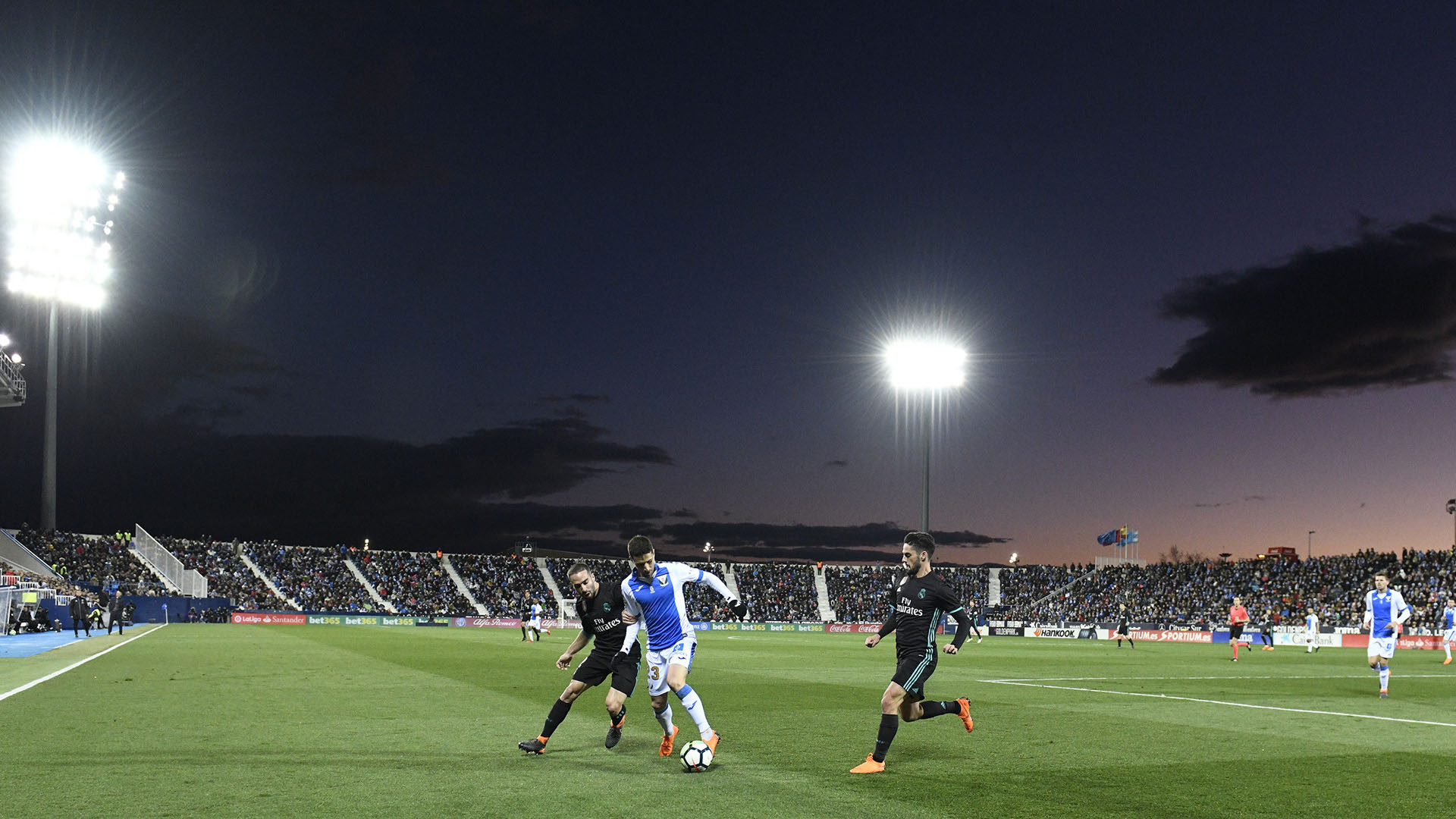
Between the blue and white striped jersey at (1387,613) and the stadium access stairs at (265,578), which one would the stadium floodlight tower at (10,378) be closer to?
the stadium access stairs at (265,578)

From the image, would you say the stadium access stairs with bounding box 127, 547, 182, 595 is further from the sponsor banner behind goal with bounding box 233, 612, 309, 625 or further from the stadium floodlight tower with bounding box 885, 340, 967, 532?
the stadium floodlight tower with bounding box 885, 340, 967, 532

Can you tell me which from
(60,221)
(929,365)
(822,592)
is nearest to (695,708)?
(929,365)

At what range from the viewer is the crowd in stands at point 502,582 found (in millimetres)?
78312

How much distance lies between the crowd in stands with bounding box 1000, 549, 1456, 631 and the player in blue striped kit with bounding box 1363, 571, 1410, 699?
100ft

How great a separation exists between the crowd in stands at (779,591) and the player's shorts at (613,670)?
230 feet

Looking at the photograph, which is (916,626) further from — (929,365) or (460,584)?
(460,584)

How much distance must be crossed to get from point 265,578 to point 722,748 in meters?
66.6

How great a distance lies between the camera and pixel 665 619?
31.8 feet

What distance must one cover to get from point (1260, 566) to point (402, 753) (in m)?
65.4

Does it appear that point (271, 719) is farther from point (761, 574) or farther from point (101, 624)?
point (761, 574)

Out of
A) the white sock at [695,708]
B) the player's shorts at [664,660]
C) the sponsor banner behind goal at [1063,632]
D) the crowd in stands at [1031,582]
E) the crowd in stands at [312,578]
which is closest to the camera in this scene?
the white sock at [695,708]

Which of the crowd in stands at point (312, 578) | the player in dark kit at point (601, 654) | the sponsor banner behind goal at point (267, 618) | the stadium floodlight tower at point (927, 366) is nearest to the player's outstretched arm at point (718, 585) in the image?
the player in dark kit at point (601, 654)

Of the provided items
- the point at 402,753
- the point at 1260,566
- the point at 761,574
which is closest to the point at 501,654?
the point at 402,753

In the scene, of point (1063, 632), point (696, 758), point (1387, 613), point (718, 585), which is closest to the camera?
point (696, 758)
